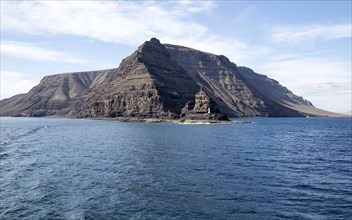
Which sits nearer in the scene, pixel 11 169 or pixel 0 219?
pixel 0 219

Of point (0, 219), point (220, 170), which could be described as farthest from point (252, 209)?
point (0, 219)

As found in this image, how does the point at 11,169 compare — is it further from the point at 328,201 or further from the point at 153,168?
the point at 328,201

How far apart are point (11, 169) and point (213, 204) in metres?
33.5

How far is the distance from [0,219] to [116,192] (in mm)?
12430

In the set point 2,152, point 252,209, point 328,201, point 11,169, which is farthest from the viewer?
point 2,152

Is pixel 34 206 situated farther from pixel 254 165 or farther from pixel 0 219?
pixel 254 165

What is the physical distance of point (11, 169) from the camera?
51.2 metres

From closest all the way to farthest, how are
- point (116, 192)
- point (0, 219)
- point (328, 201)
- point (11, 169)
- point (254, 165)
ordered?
point (0, 219) < point (328, 201) < point (116, 192) < point (11, 169) < point (254, 165)

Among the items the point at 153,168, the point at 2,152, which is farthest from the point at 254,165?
the point at 2,152

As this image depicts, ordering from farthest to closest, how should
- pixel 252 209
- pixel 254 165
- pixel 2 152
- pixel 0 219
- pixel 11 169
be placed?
pixel 2 152 → pixel 254 165 → pixel 11 169 → pixel 252 209 → pixel 0 219

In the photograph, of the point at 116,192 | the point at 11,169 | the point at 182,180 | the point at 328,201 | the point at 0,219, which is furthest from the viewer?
the point at 11,169

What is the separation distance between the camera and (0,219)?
28.9m

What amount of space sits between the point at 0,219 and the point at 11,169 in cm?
2441

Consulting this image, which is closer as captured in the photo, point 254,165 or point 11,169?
point 11,169
